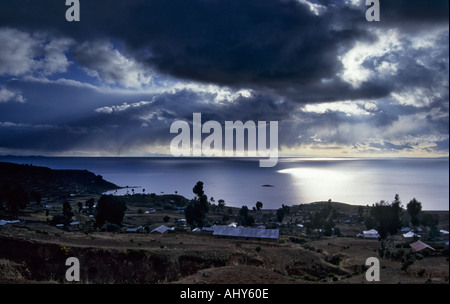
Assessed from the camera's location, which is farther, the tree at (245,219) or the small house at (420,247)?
the tree at (245,219)

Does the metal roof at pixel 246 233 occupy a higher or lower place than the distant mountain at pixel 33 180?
lower

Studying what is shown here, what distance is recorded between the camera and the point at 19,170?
132 m

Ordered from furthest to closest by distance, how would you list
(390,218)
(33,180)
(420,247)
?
(33,180) → (390,218) → (420,247)

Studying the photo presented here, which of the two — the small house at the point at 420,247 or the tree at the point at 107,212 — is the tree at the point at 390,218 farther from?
the tree at the point at 107,212

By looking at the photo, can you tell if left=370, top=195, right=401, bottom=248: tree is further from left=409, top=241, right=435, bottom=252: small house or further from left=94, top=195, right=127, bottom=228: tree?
left=94, top=195, right=127, bottom=228: tree

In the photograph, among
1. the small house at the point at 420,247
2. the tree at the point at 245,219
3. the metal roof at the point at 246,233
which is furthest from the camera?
the tree at the point at 245,219

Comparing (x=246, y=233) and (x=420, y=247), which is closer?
(x=420, y=247)

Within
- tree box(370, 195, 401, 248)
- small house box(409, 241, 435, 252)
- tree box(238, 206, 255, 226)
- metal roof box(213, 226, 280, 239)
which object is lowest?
tree box(238, 206, 255, 226)

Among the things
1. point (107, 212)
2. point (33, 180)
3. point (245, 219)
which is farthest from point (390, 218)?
point (33, 180)

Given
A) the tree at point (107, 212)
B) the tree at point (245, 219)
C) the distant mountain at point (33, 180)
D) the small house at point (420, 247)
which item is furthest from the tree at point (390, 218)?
the distant mountain at point (33, 180)

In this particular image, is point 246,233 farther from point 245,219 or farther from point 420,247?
point 245,219

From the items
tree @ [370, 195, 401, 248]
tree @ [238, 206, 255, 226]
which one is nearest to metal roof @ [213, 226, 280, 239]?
tree @ [370, 195, 401, 248]

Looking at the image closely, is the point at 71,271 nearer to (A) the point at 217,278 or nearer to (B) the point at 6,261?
(B) the point at 6,261

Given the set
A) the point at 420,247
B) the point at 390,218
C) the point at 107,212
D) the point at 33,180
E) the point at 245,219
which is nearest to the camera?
the point at 420,247
